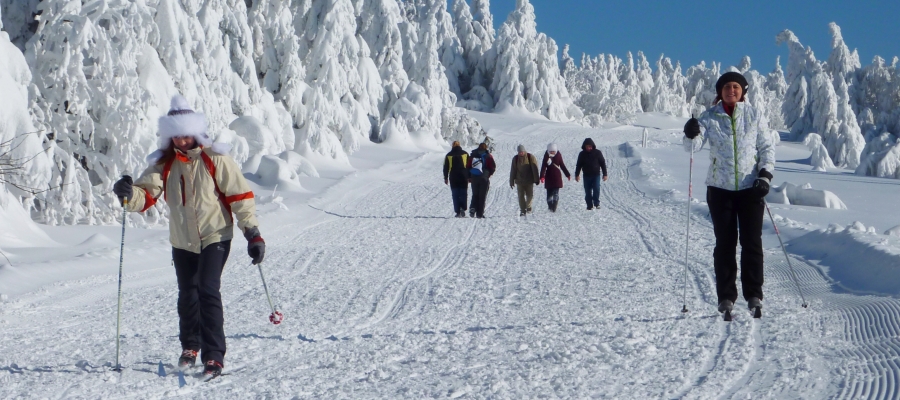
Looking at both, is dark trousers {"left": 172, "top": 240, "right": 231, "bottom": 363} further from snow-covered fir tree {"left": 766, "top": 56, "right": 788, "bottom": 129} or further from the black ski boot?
snow-covered fir tree {"left": 766, "top": 56, "right": 788, "bottom": 129}

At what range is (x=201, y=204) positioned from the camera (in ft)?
14.5

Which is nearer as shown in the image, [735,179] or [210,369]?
[210,369]

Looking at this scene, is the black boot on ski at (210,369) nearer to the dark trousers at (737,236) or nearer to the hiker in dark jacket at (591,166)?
the dark trousers at (737,236)

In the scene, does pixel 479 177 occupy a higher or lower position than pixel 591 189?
higher

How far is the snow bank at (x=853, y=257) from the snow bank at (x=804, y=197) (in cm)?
679

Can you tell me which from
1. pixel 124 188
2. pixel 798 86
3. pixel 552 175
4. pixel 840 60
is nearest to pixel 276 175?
pixel 552 175

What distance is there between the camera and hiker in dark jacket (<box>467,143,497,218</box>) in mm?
15547

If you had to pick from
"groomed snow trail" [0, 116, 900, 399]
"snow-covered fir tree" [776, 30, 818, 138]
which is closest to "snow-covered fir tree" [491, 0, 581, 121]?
"snow-covered fir tree" [776, 30, 818, 138]

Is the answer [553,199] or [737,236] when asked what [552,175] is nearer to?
[553,199]

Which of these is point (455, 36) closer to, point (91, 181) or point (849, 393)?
point (91, 181)

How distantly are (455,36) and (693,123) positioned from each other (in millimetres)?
68067

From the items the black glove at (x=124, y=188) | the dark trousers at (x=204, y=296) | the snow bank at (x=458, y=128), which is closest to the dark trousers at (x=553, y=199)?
the dark trousers at (x=204, y=296)

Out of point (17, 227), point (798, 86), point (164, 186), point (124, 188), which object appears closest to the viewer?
point (124, 188)

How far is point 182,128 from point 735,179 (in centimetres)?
358
